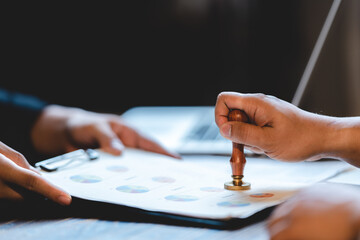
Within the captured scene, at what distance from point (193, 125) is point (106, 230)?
0.79m

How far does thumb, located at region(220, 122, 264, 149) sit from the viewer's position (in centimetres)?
69

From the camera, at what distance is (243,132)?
693 mm

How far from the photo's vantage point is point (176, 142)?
3.84 feet

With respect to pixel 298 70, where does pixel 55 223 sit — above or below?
below

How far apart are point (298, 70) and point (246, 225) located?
1.00 metres

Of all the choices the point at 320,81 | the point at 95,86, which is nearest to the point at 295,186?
the point at 320,81

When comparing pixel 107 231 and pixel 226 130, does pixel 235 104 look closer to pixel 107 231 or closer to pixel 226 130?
pixel 226 130

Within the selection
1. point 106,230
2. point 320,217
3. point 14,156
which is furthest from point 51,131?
point 320,217

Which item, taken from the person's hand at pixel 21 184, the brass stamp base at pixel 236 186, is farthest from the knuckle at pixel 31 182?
the brass stamp base at pixel 236 186

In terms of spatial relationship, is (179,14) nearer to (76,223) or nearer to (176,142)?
(176,142)

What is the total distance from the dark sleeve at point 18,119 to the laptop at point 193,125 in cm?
29

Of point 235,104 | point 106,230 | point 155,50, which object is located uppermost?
point 155,50

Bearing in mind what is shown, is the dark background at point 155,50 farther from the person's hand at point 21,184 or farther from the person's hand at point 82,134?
the person's hand at point 21,184

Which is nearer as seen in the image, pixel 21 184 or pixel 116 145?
pixel 21 184
